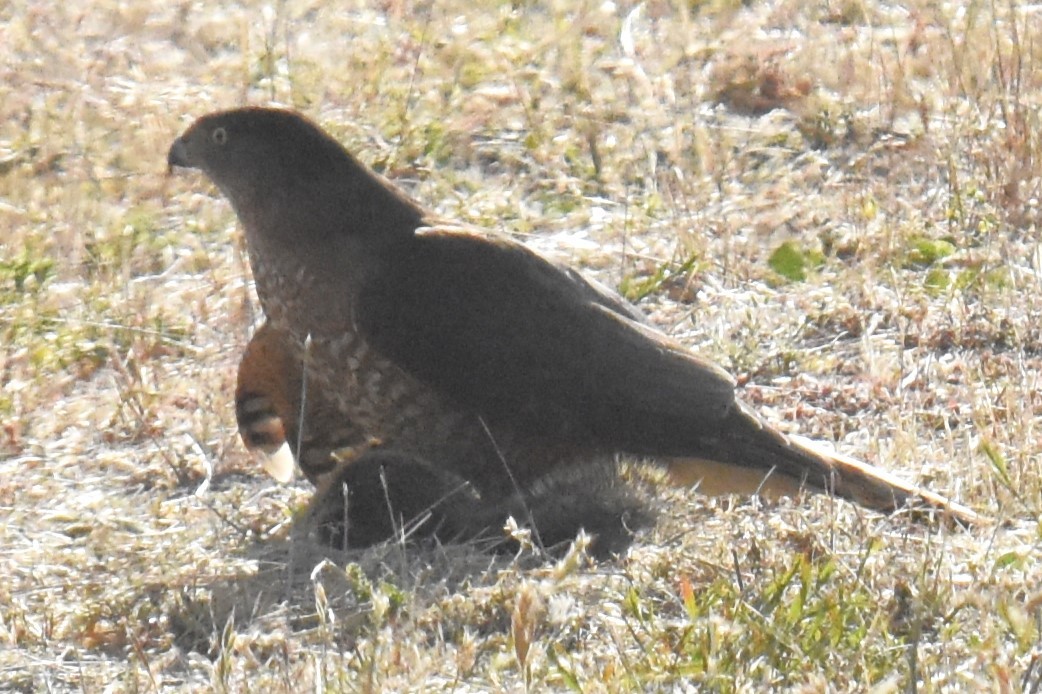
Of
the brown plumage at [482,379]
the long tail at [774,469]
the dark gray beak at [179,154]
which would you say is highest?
the dark gray beak at [179,154]

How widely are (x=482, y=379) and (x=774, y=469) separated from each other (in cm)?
85

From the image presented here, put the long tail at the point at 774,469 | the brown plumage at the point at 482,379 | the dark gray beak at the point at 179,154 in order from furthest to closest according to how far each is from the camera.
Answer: the dark gray beak at the point at 179,154 → the brown plumage at the point at 482,379 → the long tail at the point at 774,469

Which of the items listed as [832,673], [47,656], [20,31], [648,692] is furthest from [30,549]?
[20,31]

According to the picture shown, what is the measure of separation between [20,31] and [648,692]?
22.0 ft

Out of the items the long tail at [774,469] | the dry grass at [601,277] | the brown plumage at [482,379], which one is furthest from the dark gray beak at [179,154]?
the long tail at [774,469]

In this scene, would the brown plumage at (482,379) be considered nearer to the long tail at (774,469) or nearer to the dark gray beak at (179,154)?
the long tail at (774,469)

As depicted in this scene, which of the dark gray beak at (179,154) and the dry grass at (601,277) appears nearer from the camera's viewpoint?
the dry grass at (601,277)

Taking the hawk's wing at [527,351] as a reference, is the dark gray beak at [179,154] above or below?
above

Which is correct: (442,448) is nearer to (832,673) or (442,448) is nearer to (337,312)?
(337,312)

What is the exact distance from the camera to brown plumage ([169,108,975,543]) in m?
5.14

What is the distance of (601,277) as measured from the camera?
6.89 meters

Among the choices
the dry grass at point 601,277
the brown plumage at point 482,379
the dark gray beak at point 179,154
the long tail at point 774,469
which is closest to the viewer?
the dry grass at point 601,277

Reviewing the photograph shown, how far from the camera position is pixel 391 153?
26.0ft

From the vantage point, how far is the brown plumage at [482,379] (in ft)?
16.9
